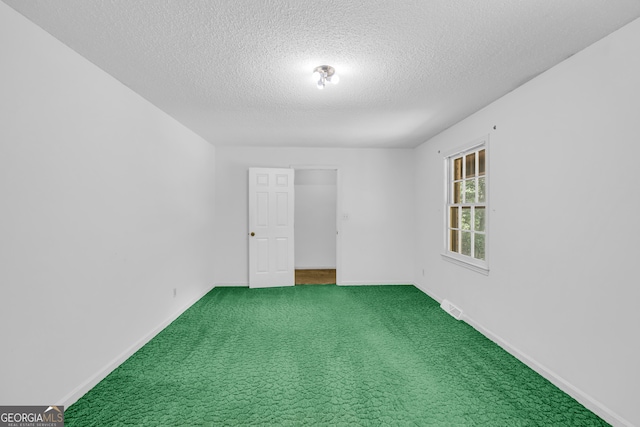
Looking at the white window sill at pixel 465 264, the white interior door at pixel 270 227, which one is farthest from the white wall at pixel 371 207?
the white window sill at pixel 465 264

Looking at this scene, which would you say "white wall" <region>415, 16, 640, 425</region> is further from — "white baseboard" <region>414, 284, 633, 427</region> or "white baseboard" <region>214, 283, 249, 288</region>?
"white baseboard" <region>214, 283, 249, 288</region>

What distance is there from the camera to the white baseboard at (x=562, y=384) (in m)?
1.86

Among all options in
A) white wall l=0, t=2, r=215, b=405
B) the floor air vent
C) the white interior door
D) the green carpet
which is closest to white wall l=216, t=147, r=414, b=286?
the white interior door

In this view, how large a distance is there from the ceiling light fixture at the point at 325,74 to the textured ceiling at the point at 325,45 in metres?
0.06

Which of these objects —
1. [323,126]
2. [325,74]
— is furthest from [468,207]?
[325,74]

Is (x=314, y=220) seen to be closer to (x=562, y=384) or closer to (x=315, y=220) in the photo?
(x=315, y=220)

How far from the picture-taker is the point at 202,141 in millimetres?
4672

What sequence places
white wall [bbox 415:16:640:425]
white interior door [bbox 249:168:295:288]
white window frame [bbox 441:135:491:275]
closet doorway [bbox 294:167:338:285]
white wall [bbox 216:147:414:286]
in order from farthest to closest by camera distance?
closet doorway [bbox 294:167:338:285]
white wall [bbox 216:147:414:286]
white interior door [bbox 249:168:295:288]
white window frame [bbox 441:135:491:275]
white wall [bbox 415:16:640:425]

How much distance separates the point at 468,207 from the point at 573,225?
160 cm

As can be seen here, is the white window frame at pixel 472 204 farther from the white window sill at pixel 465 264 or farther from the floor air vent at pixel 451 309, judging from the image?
the floor air vent at pixel 451 309

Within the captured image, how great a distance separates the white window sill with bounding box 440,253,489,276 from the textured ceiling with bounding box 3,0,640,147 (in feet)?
5.89

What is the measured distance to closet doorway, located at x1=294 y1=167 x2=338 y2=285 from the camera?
707 centimetres

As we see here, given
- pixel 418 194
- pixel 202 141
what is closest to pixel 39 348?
pixel 202 141

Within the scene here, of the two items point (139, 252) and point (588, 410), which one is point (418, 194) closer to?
point (588, 410)
